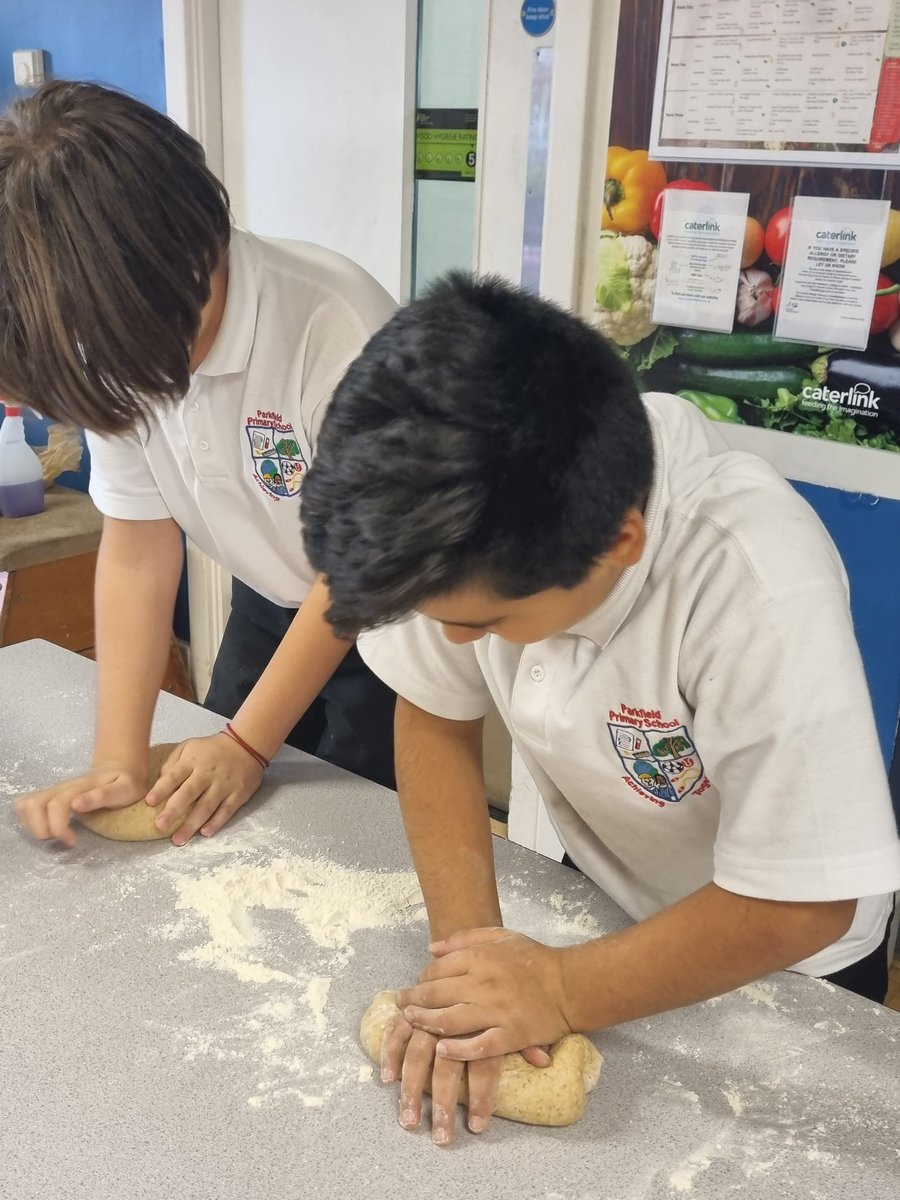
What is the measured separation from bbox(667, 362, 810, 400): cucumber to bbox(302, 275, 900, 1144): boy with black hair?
106 cm

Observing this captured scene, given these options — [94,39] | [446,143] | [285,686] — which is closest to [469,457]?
[285,686]

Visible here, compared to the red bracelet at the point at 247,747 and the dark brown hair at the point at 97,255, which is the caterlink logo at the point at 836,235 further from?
the red bracelet at the point at 247,747

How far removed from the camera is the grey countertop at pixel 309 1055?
0.74m

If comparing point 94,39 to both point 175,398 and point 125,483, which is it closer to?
point 125,483

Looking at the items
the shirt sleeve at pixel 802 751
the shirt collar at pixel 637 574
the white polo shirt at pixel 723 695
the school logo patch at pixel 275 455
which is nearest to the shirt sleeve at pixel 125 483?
the school logo patch at pixel 275 455

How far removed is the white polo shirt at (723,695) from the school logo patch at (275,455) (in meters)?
0.40

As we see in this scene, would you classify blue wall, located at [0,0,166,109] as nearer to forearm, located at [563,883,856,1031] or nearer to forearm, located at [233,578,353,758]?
forearm, located at [233,578,353,758]

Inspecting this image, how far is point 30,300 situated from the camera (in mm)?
910

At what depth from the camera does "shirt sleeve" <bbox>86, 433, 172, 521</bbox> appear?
1.33 metres

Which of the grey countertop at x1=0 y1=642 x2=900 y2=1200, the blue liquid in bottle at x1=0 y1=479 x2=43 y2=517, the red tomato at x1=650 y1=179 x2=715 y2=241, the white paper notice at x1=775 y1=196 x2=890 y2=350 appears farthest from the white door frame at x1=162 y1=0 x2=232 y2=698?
the grey countertop at x1=0 y1=642 x2=900 y2=1200

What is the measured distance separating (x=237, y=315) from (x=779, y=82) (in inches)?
43.3

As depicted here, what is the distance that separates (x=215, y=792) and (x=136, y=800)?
8cm

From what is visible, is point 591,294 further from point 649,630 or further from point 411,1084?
point 411,1084

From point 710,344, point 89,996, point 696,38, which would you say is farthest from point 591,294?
point 89,996
